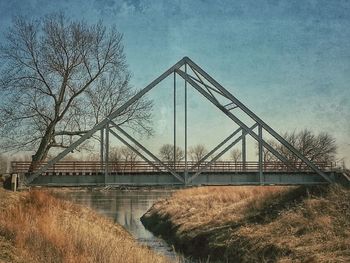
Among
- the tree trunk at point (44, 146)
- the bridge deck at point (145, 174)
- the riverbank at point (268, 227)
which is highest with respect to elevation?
the tree trunk at point (44, 146)

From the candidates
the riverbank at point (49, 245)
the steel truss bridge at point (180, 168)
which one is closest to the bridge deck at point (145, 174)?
the steel truss bridge at point (180, 168)

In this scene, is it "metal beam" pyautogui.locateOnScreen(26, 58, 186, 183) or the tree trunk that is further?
the tree trunk

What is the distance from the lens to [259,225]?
31.8 metres

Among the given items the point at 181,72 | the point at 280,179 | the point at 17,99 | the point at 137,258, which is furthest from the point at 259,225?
the point at 17,99

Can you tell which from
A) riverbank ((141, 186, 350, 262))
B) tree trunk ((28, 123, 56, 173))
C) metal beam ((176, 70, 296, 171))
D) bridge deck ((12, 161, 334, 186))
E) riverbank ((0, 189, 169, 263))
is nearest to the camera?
riverbank ((0, 189, 169, 263))

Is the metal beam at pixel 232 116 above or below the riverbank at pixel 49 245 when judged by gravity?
above

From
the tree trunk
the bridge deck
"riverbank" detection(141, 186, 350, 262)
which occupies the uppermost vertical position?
the tree trunk

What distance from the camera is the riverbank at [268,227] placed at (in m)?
24.1

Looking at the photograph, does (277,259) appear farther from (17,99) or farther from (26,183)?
(17,99)

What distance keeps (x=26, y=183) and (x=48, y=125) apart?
8.93 meters

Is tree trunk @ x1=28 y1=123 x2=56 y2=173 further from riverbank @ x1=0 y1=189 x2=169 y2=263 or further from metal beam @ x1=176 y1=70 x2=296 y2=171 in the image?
riverbank @ x1=0 y1=189 x2=169 y2=263

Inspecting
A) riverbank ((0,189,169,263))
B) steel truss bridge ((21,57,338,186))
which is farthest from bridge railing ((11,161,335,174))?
riverbank ((0,189,169,263))

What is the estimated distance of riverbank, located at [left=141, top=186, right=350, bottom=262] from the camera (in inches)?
948

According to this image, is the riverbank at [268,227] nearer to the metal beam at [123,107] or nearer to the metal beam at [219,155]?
the metal beam at [219,155]
